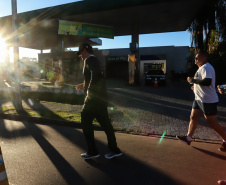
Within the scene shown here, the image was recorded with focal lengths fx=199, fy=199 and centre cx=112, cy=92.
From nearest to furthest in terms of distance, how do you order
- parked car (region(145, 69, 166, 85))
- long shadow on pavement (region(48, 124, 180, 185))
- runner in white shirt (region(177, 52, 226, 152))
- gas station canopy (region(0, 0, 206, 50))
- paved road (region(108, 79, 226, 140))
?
long shadow on pavement (region(48, 124, 180, 185))
runner in white shirt (region(177, 52, 226, 152))
paved road (region(108, 79, 226, 140))
gas station canopy (region(0, 0, 206, 50))
parked car (region(145, 69, 166, 85))

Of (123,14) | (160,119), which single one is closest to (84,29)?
(123,14)

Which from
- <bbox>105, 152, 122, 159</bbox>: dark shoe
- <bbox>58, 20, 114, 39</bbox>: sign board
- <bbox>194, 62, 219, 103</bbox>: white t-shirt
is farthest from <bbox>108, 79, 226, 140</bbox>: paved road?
<bbox>58, 20, 114, 39</bbox>: sign board

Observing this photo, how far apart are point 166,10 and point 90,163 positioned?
37.8ft

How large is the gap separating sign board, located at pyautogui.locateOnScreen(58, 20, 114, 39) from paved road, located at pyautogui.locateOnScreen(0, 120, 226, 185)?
10585 mm

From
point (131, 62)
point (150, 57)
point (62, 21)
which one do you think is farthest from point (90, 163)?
point (150, 57)

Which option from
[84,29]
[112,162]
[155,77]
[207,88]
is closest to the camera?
[112,162]

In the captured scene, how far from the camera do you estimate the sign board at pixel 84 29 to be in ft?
45.5

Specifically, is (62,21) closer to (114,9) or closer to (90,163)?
(114,9)

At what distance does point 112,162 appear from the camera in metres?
3.46

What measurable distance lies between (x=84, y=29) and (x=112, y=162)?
1298 cm

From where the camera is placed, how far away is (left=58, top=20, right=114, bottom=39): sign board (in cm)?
1385

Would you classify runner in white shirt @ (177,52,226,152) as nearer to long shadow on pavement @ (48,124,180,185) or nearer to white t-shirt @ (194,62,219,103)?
white t-shirt @ (194,62,219,103)

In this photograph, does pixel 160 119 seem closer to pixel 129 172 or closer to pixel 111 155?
pixel 111 155

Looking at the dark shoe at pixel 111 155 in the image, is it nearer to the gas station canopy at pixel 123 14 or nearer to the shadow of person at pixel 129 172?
the shadow of person at pixel 129 172
